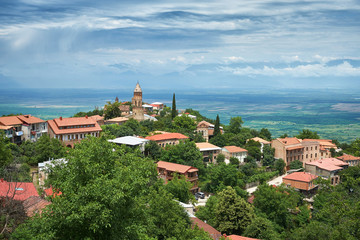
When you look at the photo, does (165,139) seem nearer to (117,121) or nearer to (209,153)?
(209,153)

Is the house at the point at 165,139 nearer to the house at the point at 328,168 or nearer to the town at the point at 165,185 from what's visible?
the town at the point at 165,185

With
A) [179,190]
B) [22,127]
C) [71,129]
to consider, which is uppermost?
[22,127]

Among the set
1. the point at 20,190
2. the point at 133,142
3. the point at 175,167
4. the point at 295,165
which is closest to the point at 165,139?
the point at 133,142

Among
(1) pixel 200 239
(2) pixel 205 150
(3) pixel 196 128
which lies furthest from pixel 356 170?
(1) pixel 200 239

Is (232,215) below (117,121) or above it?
below

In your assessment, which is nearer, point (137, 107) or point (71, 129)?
point (71, 129)

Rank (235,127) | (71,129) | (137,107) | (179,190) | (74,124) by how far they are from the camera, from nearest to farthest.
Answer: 1. (179,190)
2. (71,129)
3. (74,124)
4. (235,127)
5. (137,107)

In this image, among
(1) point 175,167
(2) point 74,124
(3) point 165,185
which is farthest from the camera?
(2) point 74,124
